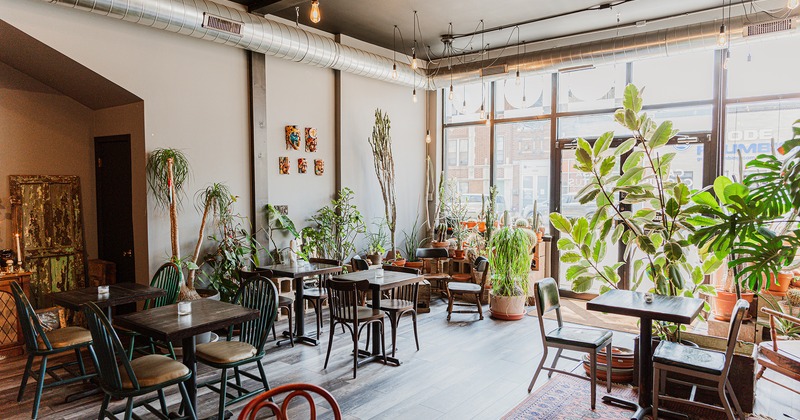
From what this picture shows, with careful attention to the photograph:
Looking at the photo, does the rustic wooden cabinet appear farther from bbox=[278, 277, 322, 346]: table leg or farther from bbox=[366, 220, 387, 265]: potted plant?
bbox=[366, 220, 387, 265]: potted plant

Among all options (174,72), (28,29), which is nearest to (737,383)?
(174,72)

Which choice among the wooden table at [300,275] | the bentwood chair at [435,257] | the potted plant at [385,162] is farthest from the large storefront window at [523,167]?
the wooden table at [300,275]

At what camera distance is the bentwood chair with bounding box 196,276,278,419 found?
3.74 m

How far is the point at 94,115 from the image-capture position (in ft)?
20.9

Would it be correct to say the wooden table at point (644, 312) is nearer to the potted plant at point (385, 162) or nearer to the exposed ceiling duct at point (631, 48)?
the exposed ceiling duct at point (631, 48)

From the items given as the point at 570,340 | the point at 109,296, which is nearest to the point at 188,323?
the point at 109,296

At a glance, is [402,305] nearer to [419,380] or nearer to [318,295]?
[419,380]

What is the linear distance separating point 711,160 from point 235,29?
5.93 metres

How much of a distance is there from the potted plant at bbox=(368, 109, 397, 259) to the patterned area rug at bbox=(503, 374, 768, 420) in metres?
3.80

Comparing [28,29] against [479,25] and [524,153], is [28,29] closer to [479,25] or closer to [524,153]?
[479,25]

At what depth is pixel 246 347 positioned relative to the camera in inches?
154

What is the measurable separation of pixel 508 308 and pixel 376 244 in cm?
222

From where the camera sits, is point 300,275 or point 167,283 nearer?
point 167,283

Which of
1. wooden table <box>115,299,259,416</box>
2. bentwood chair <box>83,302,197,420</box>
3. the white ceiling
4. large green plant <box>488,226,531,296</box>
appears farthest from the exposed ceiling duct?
bentwood chair <box>83,302,197,420</box>
